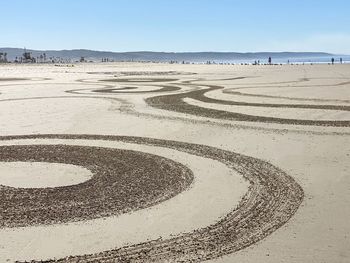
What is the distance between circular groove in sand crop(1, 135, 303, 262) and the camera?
26.9 ft

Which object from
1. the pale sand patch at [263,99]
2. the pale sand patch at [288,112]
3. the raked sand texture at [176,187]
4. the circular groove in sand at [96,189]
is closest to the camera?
the raked sand texture at [176,187]

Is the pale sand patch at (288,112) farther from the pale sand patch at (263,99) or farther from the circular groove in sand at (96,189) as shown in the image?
the circular groove in sand at (96,189)

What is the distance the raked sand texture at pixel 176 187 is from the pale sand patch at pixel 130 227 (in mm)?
33

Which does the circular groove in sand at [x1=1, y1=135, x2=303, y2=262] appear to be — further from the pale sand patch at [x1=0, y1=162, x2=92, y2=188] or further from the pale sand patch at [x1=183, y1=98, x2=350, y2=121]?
the pale sand patch at [x1=183, y1=98, x2=350, y2=121]

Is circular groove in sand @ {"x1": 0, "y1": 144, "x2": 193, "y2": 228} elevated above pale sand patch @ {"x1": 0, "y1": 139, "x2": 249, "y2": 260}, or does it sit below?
above

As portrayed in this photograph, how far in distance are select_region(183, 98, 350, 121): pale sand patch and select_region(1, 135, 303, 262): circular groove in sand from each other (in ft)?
30.9

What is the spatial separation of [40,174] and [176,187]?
3.98 m

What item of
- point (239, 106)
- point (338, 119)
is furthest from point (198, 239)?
point (239, 106)

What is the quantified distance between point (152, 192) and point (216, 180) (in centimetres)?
197

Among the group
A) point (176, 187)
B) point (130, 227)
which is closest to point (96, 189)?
point (176, 187)

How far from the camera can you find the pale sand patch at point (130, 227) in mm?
8555

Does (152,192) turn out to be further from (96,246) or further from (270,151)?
(270,151)

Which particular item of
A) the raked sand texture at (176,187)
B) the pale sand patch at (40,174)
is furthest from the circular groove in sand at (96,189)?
the pale sand patch at (40,174)

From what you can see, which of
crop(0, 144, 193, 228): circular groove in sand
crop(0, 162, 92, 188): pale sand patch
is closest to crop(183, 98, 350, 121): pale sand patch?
crop(0, 144, 193, 228): circular groove in sand
